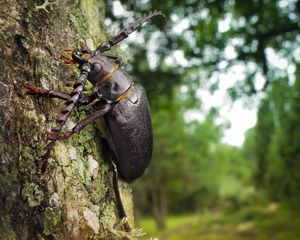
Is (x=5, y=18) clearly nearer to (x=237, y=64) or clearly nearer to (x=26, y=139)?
(x=26, y=139)

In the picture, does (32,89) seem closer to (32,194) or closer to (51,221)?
(32,194)

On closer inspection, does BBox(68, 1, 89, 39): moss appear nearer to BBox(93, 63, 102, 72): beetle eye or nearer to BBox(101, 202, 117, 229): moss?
BBox(93, 63, 102, 72): beetle eye

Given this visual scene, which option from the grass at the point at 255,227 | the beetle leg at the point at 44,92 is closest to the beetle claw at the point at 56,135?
the beetle leg at the point at 44,92

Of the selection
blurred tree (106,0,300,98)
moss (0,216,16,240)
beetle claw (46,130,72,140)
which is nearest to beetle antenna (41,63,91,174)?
beetle claw (46,130,72,140)

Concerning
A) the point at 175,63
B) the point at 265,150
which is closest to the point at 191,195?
the point at 265,150

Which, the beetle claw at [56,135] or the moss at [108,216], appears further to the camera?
the moss at [108,216]

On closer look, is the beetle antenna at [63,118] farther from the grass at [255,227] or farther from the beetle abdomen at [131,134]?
the grass at [255,227]

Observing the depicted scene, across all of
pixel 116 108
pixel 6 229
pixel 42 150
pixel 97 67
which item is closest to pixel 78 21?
pixel 97 67

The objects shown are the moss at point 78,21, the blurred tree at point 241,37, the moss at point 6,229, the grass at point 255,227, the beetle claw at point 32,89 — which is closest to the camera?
the moss at point 6,229
